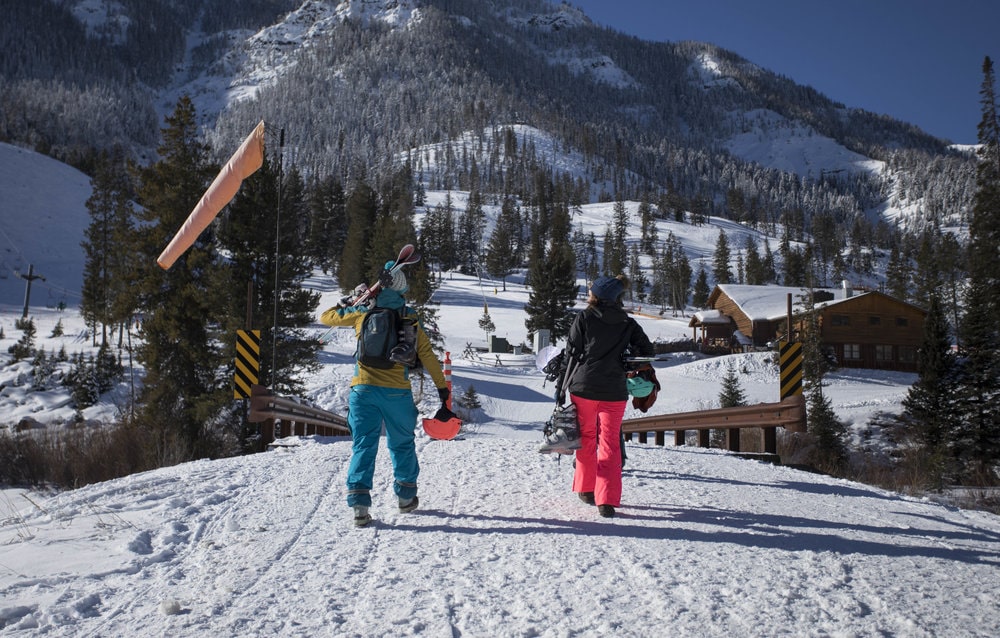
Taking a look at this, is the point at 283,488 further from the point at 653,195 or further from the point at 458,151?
the point at 458,151

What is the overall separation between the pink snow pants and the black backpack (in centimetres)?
164

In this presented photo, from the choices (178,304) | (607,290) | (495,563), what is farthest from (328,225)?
(495,563)

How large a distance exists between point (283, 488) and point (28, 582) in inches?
102

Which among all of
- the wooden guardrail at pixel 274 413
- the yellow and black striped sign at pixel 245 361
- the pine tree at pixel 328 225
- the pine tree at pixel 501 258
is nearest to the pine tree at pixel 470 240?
the pine tree at pixel 501 258

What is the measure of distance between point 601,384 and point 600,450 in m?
0.55

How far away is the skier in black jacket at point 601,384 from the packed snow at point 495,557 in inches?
9.9

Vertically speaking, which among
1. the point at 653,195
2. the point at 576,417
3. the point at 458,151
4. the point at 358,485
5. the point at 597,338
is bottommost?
the point at 358,485

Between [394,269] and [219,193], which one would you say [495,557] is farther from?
[219,193]

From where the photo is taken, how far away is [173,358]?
20.2 meters

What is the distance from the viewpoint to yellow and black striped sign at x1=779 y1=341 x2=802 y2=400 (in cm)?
860

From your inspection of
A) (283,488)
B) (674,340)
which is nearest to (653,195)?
(674,340)

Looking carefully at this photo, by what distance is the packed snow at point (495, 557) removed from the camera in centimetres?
282

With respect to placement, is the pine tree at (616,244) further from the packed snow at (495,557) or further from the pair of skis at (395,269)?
the pair of skis at (395,269)

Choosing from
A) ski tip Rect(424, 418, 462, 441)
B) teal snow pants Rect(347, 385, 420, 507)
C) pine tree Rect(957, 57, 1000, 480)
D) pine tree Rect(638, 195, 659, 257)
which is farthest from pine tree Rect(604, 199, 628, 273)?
teal snow pants Rect(347, 385, 420, 507)
